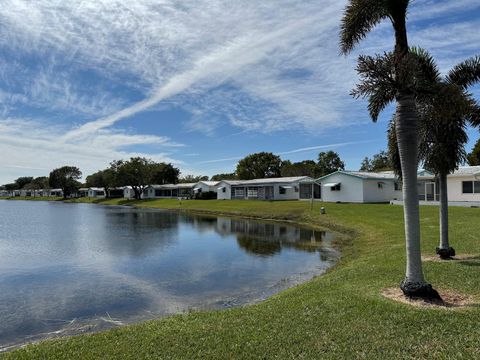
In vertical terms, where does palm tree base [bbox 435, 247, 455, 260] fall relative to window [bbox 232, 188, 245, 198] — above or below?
below

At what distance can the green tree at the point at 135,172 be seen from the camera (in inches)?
3494

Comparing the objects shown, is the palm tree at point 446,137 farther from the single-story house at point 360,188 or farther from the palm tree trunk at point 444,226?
the single-story house at point 360,188

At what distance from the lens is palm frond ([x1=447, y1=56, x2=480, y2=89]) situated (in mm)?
11602

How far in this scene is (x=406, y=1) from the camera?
8.37 metres

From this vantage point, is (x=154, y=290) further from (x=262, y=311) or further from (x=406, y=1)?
(x=406, y=1)

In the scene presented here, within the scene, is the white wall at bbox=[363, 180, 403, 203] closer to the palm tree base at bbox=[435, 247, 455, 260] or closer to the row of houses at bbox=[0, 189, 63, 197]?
the palm tree base at bbox=[435, 247, 455, 260]

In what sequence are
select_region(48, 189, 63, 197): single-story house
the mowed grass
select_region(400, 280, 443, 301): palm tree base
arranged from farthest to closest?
select_region(48, 189, 63, 197): single-story house, select_region(400, 280, 443, 301): palm tree base, the mowed grass

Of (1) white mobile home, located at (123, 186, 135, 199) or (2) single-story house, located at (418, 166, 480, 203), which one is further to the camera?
(1) white mobile home, located at (123, 186, 135, 199)

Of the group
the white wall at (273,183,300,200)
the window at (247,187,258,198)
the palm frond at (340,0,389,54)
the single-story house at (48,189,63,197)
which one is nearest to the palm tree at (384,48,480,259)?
the palm frond at (340,0,389,54)

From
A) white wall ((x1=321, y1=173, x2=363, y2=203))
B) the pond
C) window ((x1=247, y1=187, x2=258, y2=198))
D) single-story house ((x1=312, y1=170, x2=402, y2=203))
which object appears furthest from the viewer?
window ((x1=247, y1=187, x2=258, y2=198))

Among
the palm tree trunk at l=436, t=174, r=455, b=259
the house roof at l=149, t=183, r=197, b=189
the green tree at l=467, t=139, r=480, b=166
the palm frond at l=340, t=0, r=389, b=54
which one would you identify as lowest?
the palm tree trunk at l=436, t=174, r=455, b=259

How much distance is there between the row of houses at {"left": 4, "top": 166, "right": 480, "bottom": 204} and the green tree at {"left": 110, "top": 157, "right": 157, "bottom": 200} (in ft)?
47.1

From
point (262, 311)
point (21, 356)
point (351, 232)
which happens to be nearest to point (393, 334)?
A: point (262, 311)

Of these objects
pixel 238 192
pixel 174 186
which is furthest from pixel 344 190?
pixel 174 186
